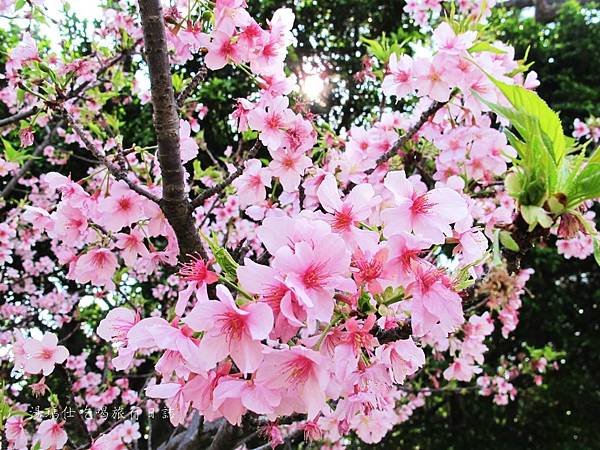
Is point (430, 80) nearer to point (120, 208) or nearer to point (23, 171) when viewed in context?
point (120, 208)

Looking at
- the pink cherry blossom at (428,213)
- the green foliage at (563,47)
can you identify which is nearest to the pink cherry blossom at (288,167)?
the pink cherry blossom at (428,213)

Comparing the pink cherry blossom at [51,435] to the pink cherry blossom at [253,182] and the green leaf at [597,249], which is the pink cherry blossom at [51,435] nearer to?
the pink cherry blossom at [253,182]

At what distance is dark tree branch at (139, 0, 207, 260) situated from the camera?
1.32 meters

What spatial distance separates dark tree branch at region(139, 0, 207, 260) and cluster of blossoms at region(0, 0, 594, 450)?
0.22ft

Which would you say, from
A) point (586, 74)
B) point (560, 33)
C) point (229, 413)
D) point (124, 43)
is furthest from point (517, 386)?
point (229, 413)

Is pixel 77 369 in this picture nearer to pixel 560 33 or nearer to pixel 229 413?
pixel 229 413

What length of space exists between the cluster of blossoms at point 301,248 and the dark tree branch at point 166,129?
0.07 m

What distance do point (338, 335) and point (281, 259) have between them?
0.72 ft

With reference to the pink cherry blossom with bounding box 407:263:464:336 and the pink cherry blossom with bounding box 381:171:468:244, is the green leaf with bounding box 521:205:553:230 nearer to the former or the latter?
the pink cherry blossom with bounding box 381:171:468:244

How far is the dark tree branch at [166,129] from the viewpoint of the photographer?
4.32 ft

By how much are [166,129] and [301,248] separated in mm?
684

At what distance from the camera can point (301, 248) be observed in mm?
890

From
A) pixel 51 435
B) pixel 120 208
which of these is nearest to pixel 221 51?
pixel 120 208

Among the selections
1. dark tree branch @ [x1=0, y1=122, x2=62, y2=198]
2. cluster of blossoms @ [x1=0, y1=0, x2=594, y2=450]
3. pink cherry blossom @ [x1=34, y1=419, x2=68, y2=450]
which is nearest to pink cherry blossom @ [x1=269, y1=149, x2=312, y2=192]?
cluster of blossoms @ [x1=0, y1=0, x2=594, y2=450]
